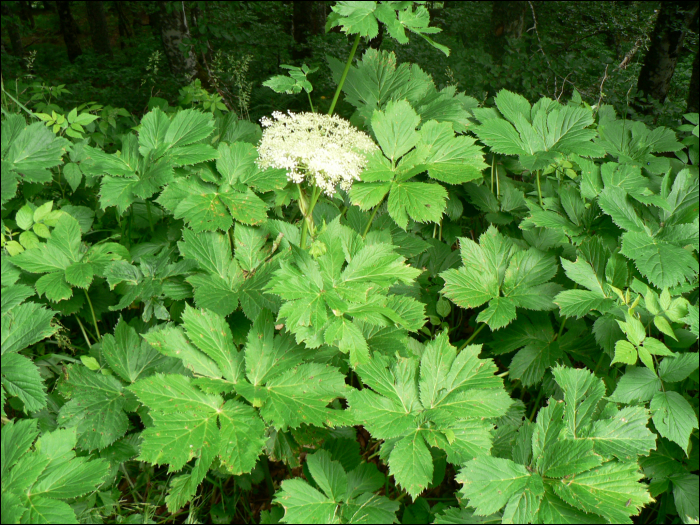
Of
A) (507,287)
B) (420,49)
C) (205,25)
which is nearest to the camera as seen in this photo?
(507,287)

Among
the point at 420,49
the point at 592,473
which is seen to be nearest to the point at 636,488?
the point at 592,473

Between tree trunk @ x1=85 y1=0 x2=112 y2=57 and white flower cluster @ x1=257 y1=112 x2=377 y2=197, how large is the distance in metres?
11.5

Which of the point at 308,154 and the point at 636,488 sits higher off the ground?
the point at 308,154

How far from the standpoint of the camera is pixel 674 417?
1578 mm

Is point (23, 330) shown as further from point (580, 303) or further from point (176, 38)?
point (176, 38)

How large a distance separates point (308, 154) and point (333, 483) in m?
1.08

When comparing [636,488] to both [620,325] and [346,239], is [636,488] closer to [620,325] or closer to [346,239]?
[620,325]

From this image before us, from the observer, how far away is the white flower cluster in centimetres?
155

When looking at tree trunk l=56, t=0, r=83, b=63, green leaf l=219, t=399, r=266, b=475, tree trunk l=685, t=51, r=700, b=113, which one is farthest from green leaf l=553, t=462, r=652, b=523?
tree trunk l=56, t=0, r=83, b=63

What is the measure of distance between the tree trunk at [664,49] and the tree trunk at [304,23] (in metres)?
4.92

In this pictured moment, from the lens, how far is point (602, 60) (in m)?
6.31

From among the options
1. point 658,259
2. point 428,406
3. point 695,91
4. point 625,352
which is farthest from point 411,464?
point 695,91

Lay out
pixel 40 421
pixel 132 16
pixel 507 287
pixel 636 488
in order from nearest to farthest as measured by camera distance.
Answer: pixel 636 488 → pixel 40 421 → pixel 507 287 → pixel 132 16

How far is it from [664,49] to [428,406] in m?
6.14
